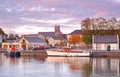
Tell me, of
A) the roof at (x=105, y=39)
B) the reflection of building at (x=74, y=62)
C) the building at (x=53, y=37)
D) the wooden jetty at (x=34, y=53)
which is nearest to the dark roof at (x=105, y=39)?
the roof at (x=105, y=39)

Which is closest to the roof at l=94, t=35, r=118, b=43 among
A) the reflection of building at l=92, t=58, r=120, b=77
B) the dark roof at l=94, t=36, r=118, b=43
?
the dark roof at l=94, t=36, r=118, b=43

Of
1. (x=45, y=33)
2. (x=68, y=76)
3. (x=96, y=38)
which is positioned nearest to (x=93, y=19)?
(x=96, y=38)

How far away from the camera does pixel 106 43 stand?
86.0 metres

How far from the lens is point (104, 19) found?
321 feet

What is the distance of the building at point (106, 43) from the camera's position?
85594 mm

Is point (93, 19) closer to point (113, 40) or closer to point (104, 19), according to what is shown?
point (104, 19)

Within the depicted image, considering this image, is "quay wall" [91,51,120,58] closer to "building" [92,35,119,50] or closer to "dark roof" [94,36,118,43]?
"building" [92,35,119,50]

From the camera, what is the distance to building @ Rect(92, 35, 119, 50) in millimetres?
85594

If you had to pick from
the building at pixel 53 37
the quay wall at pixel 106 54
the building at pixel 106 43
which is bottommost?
the quay wall at pixel 106 54

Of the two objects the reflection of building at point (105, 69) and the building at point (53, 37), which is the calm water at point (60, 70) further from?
the building at point (53, 37)

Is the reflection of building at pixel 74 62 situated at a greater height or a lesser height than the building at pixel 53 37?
lesser

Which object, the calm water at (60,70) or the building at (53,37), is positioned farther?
the building at (53,37)

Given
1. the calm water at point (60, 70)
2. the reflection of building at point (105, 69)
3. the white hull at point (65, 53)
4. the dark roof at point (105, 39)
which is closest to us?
the calm water at point (60, 70)

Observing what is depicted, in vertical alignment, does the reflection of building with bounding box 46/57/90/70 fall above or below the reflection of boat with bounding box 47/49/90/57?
below
